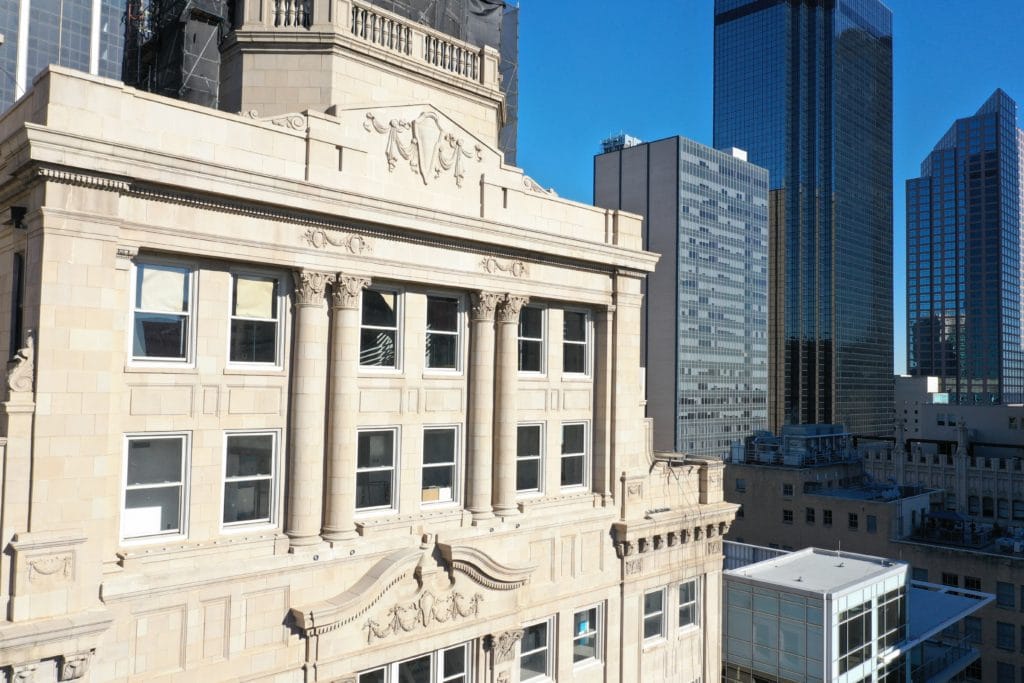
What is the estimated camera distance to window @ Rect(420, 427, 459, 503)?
19703 mm

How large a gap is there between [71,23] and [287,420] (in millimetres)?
103970

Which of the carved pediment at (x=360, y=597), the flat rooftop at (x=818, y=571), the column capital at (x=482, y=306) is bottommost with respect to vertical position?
the flat rooftop at (x=818, y=571)

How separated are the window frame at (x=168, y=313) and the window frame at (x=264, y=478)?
1.75m

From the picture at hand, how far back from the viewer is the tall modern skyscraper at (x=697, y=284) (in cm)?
17125

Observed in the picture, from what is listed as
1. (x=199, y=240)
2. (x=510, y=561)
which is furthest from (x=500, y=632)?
(x=199, y=240)

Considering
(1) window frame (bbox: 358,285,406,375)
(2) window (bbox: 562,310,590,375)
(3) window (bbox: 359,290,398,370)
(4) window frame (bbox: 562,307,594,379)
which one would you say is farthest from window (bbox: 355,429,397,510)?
(4) window frame (bbox: 562,307,594,379)

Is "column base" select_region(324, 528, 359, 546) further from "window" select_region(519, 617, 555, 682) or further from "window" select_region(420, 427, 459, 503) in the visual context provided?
"window" select_region(519, 617, 555, 682)

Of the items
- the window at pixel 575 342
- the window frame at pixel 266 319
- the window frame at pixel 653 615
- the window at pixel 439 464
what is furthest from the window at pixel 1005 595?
the window frame at pixel 266 319

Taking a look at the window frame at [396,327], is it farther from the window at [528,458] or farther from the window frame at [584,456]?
the window frame at [584,456]

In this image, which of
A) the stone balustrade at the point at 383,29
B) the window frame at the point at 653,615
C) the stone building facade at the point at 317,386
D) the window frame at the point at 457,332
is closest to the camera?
the stone building facade at the point at 317,386

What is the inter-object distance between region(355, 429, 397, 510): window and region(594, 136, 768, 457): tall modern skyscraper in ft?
494

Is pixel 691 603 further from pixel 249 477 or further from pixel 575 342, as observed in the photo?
pixel 249 477

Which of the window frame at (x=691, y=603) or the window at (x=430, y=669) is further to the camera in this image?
the window frame at (x=691, y=603)

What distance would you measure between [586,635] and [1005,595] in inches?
2012
